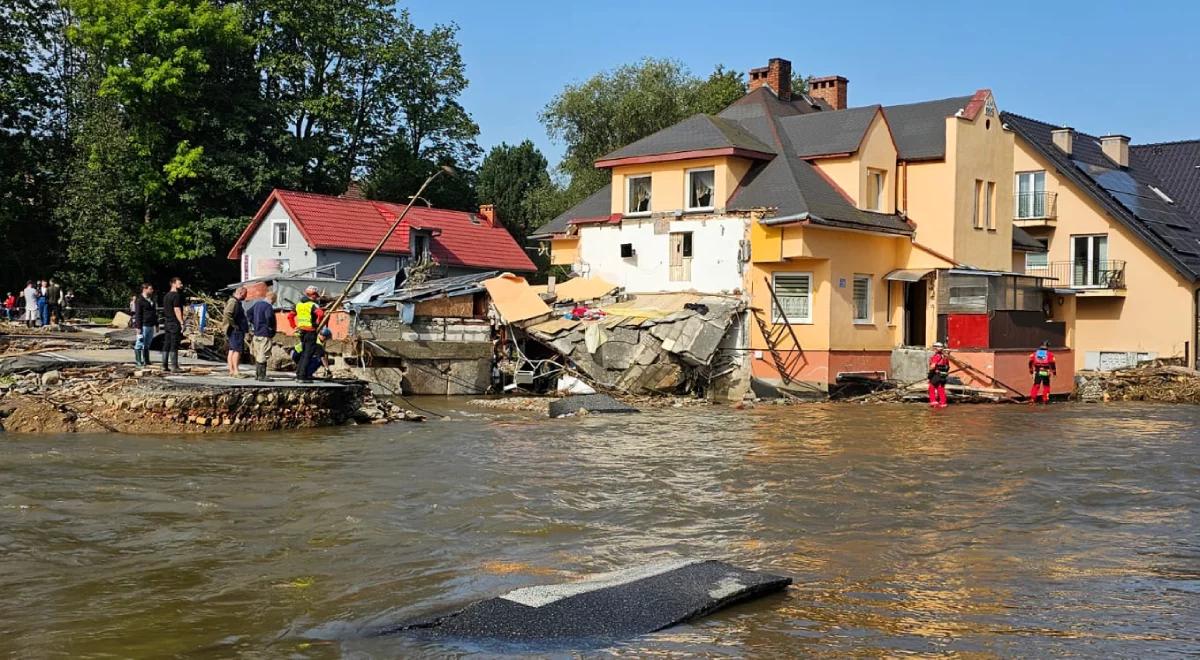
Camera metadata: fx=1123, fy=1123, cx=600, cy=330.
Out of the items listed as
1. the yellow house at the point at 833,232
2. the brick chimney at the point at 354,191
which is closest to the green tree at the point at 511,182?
→ the brick chimney at the point at 354,191

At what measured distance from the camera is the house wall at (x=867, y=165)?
3303cm

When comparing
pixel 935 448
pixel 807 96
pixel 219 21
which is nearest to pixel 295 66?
pixel 219 21

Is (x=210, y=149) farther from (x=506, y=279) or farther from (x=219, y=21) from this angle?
(x=506, y=279)

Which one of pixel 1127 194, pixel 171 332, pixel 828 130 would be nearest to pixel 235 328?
pixel 171 332

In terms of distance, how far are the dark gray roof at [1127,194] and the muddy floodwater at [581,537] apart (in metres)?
21.4

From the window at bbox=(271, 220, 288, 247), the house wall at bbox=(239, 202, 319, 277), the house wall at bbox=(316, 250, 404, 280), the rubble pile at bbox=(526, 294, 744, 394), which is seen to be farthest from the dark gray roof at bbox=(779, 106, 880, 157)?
the window at bbox=(271, 220, 288, 247)

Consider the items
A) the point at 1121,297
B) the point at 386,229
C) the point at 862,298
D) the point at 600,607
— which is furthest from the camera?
the point at 386,229

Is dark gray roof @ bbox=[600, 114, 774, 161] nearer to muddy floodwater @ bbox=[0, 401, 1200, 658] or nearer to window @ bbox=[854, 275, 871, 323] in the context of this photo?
window @ bbox=[854, 275, 871, 323]

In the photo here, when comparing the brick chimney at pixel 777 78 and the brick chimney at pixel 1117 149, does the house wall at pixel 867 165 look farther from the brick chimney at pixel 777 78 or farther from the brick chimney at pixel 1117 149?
the brick chimney at pixel 1117 149

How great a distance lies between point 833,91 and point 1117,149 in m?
12.5

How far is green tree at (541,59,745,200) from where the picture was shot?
4875 cm

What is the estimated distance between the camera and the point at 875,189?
111 feet

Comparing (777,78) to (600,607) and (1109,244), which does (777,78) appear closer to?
(1109,244)

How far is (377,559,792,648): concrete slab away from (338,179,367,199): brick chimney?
47071 millimetres
